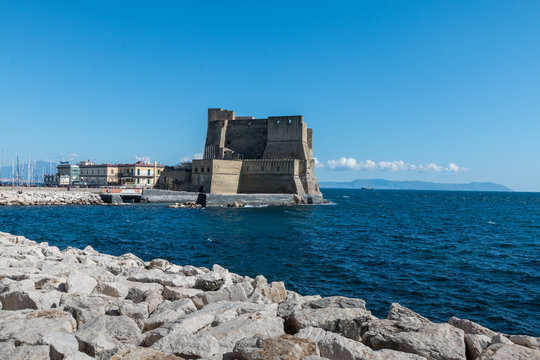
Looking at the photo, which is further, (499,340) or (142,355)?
(499,340)

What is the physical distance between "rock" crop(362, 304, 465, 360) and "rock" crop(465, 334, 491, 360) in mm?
84

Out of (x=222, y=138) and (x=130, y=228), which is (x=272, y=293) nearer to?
(x=130, y=228)

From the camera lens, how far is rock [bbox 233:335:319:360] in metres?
3.44

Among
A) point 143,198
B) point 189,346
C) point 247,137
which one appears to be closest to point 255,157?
point 247,137

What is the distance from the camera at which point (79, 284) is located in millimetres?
5742

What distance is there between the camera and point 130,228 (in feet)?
67.5

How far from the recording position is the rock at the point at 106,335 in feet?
12.4

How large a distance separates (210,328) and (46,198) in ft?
114

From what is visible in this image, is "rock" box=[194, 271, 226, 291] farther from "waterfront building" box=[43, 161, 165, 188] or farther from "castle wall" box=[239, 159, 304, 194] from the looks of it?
"waterfront building" box=[43, 161, 165, 188]

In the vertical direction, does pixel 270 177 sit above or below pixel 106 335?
above

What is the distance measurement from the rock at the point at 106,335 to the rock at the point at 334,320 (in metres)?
1.68

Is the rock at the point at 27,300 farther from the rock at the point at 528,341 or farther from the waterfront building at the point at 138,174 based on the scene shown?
the waterfront building at the point at 138,174

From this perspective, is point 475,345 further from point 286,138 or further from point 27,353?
point 286,138

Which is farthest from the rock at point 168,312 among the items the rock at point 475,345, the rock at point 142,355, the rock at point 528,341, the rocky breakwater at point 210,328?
the rock at point 528,341
